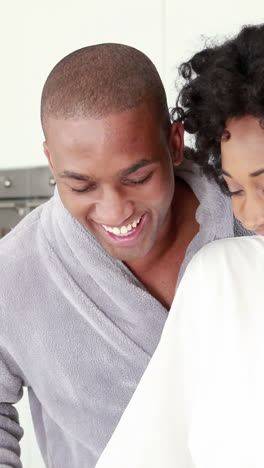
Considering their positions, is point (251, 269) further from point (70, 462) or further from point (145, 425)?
point (70, 462)

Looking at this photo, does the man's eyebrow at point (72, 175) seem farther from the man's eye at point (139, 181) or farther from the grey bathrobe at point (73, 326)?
the grey bathrobe at point (73, 326)

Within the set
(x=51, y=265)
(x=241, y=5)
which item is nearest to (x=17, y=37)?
(x=241, y=5)

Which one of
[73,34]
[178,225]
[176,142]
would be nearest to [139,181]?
[176,142]

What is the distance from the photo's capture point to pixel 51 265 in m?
1.51

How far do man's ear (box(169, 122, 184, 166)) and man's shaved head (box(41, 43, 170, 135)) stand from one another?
2cm

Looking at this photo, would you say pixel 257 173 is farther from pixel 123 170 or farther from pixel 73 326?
pixel 73 326

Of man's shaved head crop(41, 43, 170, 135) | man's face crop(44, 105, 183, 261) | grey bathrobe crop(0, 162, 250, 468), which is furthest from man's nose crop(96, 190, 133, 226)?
grey bathrobe crop(0, 162, 250, 468)

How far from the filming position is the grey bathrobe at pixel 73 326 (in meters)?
1.47

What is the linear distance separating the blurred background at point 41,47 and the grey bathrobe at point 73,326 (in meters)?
0.87

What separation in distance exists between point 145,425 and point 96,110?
413 mm

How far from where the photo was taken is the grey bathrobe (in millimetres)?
1471

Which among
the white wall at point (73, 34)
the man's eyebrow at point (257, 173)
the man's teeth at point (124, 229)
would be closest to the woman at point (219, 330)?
the man's eyebrow at point (257, 173)

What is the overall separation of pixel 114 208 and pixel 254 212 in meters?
0.20

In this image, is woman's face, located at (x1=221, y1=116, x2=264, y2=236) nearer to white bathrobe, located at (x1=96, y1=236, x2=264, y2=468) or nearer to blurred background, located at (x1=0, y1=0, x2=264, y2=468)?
white bathrobe, located at (x1=96, y1=236, x2=264, y2=468)
